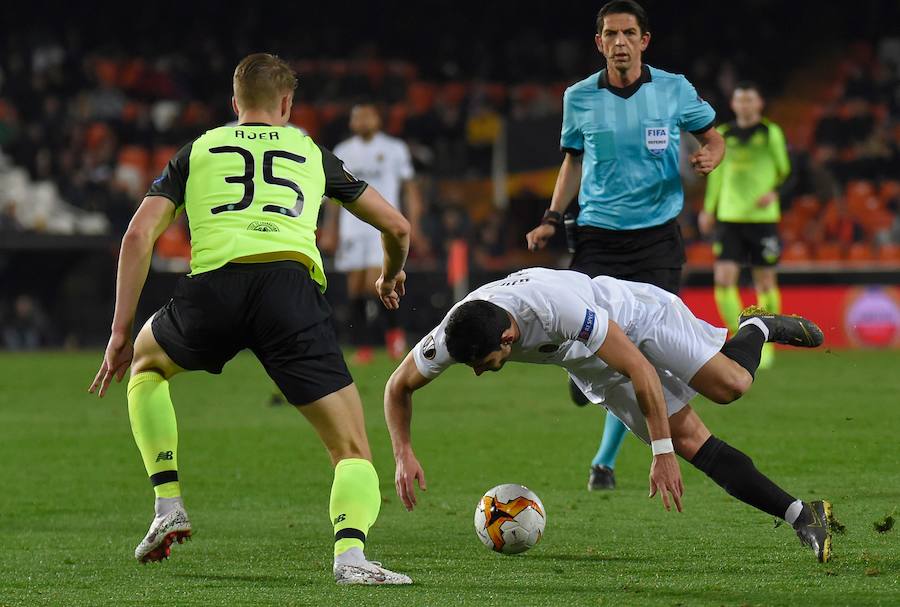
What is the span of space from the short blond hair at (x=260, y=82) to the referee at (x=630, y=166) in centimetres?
228

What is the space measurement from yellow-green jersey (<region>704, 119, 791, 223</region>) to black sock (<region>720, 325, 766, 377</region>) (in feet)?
25.0

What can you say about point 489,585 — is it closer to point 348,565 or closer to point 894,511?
point 348,565

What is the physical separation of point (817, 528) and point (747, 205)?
28.2ft

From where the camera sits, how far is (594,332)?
5062 mm

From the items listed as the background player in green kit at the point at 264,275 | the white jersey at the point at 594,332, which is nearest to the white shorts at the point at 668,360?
the white jersey at the point at 594,332

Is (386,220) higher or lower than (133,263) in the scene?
higher

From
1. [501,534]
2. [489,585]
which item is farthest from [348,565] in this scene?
[501,534]

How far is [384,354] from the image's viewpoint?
1659 cm

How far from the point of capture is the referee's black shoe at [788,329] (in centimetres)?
620

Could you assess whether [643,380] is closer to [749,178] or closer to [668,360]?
[668,360]

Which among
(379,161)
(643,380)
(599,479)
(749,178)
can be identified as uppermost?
(379,161)

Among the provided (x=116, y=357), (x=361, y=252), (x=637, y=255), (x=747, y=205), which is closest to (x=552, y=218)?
(x=637, y=255)

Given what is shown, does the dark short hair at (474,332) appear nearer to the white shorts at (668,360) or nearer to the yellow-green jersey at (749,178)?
the white shorts at (668,360)

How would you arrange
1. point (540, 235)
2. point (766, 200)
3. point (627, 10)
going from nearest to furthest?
point (627, 10), point (540, 235), point (766, 200)
